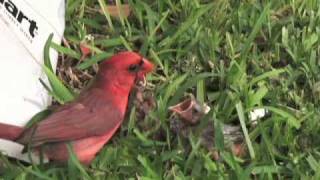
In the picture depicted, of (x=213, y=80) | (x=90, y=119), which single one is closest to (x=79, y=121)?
(x=90, y=119)

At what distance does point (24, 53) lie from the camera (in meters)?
3.63

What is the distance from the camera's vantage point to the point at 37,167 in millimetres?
3240

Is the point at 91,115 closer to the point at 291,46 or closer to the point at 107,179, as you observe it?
the point at 107,179

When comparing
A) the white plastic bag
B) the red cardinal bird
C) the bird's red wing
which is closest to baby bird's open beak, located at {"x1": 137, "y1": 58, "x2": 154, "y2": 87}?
the red cardinal bird

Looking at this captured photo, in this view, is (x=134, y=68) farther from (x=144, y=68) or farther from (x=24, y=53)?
(x=24, y=53)

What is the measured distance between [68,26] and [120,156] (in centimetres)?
81

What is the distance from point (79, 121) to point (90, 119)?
35mm

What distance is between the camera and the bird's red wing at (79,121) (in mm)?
3180

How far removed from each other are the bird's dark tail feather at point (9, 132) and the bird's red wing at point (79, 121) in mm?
25

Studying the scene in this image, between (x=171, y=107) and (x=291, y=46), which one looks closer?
(x=171, y=107)

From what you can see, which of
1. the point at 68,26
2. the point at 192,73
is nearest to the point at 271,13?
the point at 192,73

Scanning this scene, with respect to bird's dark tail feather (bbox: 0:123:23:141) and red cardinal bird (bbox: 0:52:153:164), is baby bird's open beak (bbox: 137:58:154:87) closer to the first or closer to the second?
red cardinal bird (bbox: 0:52:153:164)

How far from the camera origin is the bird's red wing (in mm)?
3180

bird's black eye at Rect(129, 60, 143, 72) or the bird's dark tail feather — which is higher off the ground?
the bird's dark tail feather
